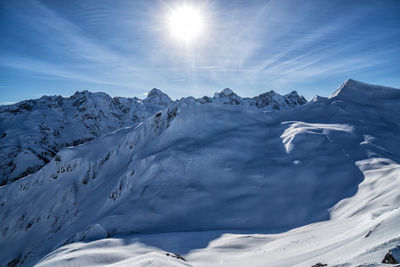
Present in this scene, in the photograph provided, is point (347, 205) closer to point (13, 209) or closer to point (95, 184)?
point (95, 184)

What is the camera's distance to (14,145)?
11325cm

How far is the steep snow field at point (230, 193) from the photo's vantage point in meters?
7.33

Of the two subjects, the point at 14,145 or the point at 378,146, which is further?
the point at 14,145

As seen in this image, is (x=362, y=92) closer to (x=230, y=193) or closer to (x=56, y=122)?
(x=230, y=193)

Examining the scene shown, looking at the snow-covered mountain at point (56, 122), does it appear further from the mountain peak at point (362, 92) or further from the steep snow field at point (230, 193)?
the mountain peak at point (362, 92)

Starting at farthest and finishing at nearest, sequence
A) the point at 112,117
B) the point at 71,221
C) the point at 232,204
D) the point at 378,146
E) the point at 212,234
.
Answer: the point at 112,117 < the point at 71,221 < the point at 378,146 < the point at 232,204 < the point at 212,234

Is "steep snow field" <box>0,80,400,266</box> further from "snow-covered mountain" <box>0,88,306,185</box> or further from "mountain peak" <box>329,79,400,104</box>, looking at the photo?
"snow-covered mountain" <box>0,88,306,185</box>

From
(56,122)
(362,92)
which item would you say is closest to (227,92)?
(56,122)

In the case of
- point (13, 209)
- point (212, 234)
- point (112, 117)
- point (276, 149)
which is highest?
point (112, 117)

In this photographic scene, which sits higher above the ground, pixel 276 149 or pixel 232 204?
pixel 276 149

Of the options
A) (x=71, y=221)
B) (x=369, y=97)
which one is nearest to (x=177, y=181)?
(x=71, y=221)

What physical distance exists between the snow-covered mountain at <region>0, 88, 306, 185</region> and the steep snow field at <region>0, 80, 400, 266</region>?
57159mm

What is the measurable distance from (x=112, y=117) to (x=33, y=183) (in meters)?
161

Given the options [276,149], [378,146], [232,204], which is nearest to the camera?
[232,204]
